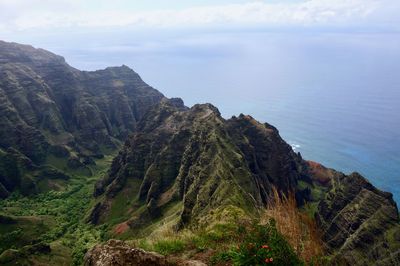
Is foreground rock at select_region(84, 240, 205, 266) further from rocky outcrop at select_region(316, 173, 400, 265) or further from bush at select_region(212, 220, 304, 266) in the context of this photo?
rocky outcrop at select_region(316, 173, 400, 265)

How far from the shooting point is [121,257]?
17.6 metres

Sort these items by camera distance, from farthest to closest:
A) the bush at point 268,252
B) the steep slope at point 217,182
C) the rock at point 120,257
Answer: the steep slope at point 217,182, the rock at point 120,257, the bush at point 268,252

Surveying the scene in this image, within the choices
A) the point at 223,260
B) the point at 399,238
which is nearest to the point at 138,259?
the point at 223,260

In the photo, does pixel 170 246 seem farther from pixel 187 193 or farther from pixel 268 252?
pixel 187 193

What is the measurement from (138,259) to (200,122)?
11617cm

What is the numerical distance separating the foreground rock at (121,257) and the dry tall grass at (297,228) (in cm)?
419

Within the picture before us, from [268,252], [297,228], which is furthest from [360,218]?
[268,252]

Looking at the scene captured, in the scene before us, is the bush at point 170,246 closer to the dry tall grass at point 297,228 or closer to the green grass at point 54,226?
the dry tall grass at point 297,228

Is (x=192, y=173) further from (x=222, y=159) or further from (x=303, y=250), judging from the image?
(x=303, y=250)

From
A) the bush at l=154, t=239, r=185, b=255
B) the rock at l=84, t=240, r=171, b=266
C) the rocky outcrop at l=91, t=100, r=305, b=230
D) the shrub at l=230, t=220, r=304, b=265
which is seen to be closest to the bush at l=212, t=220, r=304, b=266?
the shrub at l=230, t=220, r=304, b=265

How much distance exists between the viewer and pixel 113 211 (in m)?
140

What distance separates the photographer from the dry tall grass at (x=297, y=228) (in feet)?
55.9

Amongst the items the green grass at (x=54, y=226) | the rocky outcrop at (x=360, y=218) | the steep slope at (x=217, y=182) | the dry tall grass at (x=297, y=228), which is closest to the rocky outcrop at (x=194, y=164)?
the steep slope at (x=217, y=182)

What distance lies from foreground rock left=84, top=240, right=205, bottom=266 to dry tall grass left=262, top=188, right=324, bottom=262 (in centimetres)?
419
